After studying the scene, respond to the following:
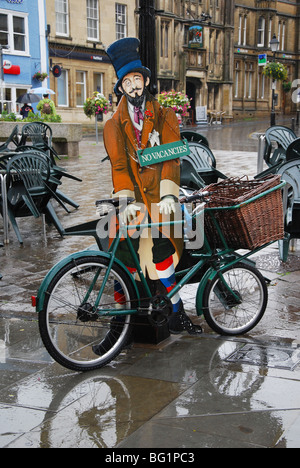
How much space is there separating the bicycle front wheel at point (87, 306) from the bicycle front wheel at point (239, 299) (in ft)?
2.65

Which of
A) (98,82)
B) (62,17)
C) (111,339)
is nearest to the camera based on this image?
(111,339)

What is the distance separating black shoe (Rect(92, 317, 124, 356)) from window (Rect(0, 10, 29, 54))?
3093 cm

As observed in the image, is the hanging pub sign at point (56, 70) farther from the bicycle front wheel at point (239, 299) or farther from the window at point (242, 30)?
the bicycle front wheel at point (239, 299)

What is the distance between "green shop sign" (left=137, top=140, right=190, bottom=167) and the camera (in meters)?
4.66

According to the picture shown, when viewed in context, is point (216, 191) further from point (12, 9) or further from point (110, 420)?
point (12, 9)

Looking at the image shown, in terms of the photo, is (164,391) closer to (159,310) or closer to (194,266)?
(159,310)

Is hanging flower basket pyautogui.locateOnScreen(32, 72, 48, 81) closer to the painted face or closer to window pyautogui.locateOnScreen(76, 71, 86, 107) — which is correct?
window pyautogui.locateOnScreen(76, 71, 86, 107)

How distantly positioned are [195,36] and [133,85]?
43.9 m

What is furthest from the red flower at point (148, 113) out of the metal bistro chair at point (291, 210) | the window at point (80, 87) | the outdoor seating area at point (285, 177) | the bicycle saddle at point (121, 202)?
the window at point (80, 87)

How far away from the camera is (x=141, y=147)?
15.4ft

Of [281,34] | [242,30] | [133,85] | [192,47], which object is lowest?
[133,85]

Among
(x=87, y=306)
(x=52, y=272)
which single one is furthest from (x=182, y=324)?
(x=52, y=272)
